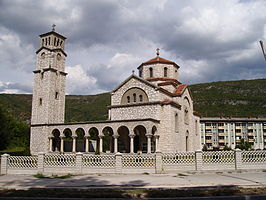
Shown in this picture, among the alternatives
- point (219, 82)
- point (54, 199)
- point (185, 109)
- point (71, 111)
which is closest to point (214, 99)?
point (219, 82)

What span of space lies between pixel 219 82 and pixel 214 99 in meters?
18.0

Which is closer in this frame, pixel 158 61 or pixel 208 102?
pixel 158 61

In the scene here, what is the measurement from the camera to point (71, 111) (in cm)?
8938

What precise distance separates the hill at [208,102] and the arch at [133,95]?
5036cm

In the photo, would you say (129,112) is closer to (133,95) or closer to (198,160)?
(133,95)

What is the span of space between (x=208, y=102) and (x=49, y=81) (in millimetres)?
66129

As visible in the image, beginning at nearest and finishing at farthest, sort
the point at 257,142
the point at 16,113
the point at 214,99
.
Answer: the point at 257,142 < the point at 16,113 < the point at 214,99

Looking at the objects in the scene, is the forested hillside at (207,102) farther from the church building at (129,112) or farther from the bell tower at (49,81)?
the church building at (129,112)

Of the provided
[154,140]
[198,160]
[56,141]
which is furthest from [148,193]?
[56,141]

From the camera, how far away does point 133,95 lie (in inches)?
1094

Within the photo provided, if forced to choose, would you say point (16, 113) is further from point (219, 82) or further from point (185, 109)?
point (219, 82)

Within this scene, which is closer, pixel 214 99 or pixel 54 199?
pixel 54 199

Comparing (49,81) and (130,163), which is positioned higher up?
(49,81)

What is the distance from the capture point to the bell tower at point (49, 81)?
3109 centimetres
